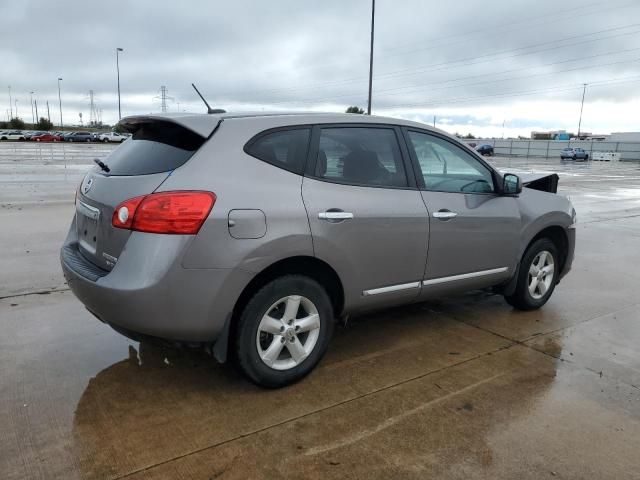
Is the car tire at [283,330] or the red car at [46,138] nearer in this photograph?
the car tire at [283,330]

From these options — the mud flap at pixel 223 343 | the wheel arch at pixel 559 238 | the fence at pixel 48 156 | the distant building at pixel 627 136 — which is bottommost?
the fence at pixel 48 156

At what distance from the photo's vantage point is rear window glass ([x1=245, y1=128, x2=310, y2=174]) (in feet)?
10.8

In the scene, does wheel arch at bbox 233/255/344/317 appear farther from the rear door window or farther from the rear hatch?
the rear hatch

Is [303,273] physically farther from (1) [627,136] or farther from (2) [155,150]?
(1) [627,136]

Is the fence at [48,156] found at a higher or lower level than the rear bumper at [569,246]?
lower

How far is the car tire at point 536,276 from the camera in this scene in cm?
487

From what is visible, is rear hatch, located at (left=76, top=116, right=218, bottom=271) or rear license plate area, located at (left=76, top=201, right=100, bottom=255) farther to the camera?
rear license plate area, located at (left=76, top=201, right=100, bottom=255)

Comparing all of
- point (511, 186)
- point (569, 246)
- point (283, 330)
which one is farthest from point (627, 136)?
point (283, 330)

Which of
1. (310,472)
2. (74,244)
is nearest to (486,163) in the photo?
(310,472)

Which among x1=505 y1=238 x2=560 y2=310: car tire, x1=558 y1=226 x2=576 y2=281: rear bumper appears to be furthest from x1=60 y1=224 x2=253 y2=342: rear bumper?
x1=558 y1=226 x2=576 y2=281: rear bumper

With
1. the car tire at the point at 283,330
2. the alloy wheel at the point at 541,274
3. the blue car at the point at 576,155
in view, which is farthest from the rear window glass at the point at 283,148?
the blue car at the point at 576,155

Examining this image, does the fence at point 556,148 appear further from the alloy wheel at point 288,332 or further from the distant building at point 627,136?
the alloy wheel at point 288,332

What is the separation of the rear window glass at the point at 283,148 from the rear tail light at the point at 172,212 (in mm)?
474

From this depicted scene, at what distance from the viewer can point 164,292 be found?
2914mm
